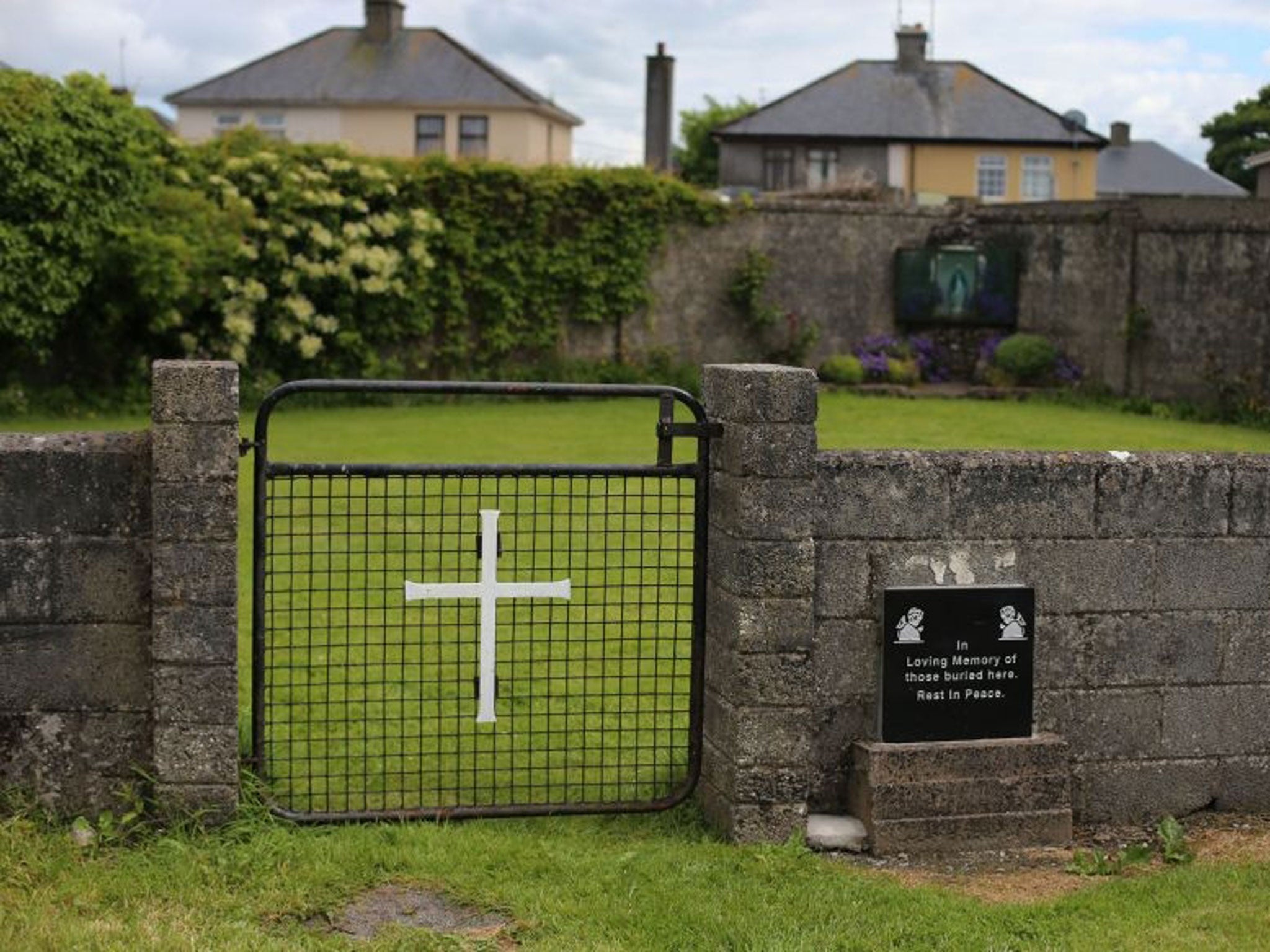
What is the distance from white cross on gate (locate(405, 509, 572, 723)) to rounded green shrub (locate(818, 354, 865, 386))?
60.3 ft

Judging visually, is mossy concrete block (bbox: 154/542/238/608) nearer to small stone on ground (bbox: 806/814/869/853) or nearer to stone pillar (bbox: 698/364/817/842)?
stone pillar (bbox: 698/364/817/842)

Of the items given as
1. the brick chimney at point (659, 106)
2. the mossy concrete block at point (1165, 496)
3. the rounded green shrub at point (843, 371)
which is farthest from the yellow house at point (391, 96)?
the mossy concrete block at point (1165, 496)

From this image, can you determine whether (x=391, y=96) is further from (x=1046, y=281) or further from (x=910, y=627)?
(x=910, y=627)

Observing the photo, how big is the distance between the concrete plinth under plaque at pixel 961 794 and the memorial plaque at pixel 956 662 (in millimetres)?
73

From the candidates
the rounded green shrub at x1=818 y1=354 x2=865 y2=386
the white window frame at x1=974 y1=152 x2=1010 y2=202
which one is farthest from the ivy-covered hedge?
the white window frame at x1=974 y1=152 x2=1010 y2=202

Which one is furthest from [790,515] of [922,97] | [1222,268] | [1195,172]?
[1195,172]

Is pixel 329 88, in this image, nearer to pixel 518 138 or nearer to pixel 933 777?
pixel 518 138

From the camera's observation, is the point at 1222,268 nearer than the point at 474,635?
No

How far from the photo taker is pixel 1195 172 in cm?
5800

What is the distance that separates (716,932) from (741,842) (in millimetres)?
908

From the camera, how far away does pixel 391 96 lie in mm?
46906

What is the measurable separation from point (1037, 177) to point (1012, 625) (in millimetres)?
41941

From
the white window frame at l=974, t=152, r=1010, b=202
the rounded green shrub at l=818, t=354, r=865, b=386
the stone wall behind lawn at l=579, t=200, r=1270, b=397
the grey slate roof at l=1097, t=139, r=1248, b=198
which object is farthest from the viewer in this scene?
the grey slate roof at l=1097, t=139, r=1248, b=198

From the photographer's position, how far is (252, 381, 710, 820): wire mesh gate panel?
611 cm
